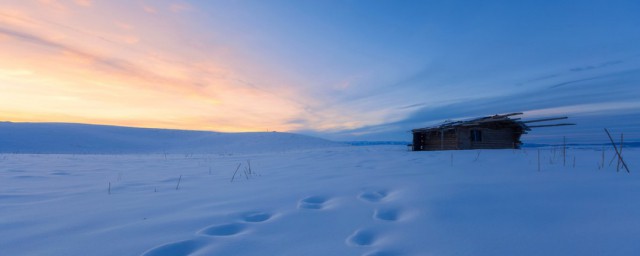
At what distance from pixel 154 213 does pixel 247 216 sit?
82 cm

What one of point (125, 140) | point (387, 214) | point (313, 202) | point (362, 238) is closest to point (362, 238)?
point (362, 238)

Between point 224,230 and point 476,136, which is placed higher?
point 476,136

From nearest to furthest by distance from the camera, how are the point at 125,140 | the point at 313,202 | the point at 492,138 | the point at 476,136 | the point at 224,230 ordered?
the point at 224,230 → the point at 313,202 → the point at 476,136 → the point at 492,138 → the point at 125,140

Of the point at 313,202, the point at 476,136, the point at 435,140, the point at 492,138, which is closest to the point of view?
the point at 313,202

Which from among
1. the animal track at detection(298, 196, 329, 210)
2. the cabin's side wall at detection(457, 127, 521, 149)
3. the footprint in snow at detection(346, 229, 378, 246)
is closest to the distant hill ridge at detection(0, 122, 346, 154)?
the cabin's side wall at detection(457, 127, 521, 149)

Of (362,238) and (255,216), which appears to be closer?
(362,238)

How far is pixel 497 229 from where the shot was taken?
174 cm

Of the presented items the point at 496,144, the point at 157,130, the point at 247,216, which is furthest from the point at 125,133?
the point at 247,216

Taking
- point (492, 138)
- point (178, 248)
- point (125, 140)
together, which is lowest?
point (178, 248)

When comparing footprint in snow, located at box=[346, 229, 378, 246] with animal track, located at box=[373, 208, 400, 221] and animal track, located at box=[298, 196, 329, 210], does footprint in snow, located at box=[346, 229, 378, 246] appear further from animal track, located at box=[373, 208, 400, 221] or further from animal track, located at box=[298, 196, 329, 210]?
animal track, located at box=[298, 196, 329, 210]

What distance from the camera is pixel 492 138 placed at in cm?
1733

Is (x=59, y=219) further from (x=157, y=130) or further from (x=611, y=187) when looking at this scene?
(x=157, y=130)

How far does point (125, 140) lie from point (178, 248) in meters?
40.0

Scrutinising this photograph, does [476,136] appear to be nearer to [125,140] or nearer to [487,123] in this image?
[487,123]
